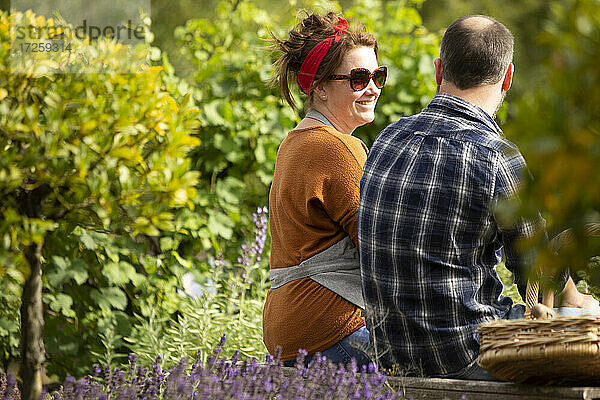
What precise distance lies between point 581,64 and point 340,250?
163 cm

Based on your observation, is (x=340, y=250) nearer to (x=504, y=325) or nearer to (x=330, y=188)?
(x=330, y=188)

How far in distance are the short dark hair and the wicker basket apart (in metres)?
0.68

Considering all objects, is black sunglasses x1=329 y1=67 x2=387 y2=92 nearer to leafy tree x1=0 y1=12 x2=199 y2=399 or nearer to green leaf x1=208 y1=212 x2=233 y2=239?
leafy tree x1=0 y1=12 x2=199 y2=399

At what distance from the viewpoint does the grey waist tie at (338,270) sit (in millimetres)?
2398

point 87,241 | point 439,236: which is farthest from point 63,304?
point 439,236

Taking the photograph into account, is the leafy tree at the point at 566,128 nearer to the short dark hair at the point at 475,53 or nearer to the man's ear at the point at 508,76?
the short dark hair at the point at 475,53

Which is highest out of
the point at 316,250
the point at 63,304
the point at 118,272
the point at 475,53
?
the point at 475,53

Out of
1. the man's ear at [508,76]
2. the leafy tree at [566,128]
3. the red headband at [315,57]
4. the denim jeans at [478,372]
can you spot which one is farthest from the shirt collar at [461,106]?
the leafy tree at [566,128]

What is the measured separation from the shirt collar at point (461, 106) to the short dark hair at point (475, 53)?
6 centimetres

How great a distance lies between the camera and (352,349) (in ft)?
7.75

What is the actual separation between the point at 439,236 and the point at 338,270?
461 mm

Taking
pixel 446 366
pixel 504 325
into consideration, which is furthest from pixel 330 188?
pixel 504 325

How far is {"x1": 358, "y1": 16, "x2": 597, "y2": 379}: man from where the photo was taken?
2.06 m

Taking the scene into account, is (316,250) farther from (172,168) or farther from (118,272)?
(118,272)
